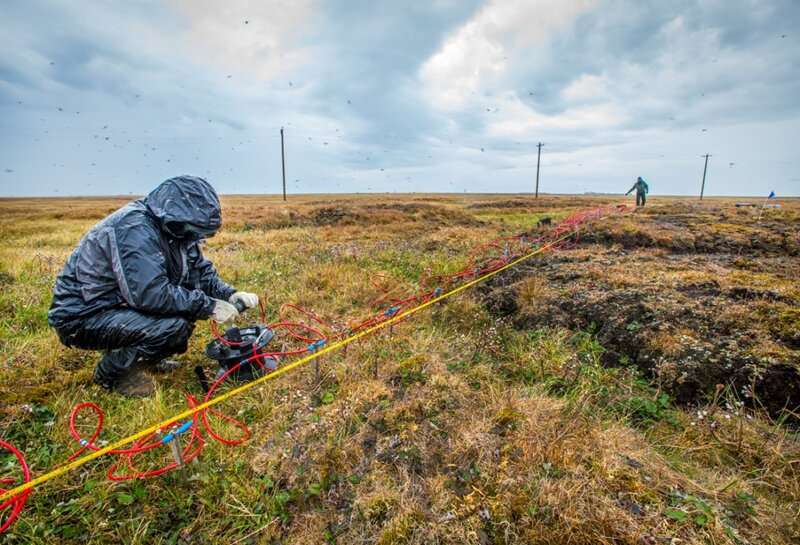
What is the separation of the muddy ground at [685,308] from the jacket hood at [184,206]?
12.2 ft

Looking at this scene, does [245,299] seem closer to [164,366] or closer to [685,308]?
[164,366]

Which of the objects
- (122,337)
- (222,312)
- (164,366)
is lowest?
(164,366)

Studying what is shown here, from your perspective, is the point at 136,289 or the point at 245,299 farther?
the point at 245,299

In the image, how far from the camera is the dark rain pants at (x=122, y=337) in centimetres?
290

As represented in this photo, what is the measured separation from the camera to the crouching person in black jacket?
9.27 feet

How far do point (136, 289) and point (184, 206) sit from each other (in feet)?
2.50

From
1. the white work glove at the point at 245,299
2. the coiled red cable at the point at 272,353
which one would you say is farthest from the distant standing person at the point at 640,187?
the white work glove at the point at 245,299

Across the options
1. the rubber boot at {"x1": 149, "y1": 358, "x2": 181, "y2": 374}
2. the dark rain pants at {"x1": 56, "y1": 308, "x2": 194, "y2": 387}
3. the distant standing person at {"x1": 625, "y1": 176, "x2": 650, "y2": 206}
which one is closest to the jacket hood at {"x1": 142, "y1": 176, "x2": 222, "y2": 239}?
the dark rain pants at {"x1": 56, "y1": 308, "x2": 194, "y2": 387}

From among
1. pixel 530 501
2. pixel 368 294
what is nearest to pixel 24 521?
pixel 530 501

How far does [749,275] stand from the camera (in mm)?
4863

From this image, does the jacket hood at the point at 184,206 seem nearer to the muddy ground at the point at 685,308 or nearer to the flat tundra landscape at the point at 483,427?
the flat tundra landscape at the point at 483,427

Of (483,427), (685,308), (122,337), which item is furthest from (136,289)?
(685,308)

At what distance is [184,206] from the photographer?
9.80 feet

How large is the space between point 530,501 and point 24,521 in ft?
9.03
